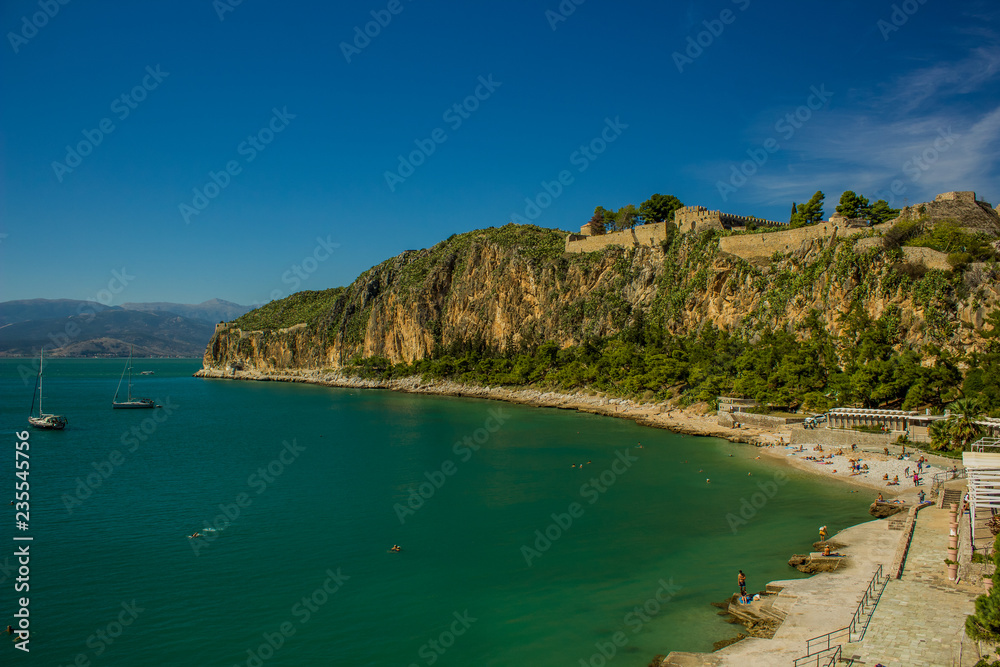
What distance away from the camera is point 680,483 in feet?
105

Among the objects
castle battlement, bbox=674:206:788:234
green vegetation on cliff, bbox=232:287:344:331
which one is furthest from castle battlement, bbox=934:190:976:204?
green vegetation on cliff, bbox=232:287:344:331

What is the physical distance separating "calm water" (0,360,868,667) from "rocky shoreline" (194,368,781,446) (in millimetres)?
3832

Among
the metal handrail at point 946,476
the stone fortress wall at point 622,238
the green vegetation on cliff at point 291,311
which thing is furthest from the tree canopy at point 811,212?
the green vegetation on cliff at point 291,311

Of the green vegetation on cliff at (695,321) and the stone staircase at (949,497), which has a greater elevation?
the green vegetation on cliff at (695,321)

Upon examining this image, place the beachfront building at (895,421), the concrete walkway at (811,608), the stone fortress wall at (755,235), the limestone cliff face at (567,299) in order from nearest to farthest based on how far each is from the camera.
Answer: the concrete walkway at (811,608), the beachfront building at (895,421), the limestone cliff face at (567,299), the stone fortress wall at (755,235)

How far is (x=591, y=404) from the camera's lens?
65.8 metres

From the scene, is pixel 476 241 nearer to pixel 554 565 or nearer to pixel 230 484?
pixel 230 484

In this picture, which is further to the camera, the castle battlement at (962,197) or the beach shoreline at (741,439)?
the castle battlement at (962,197)

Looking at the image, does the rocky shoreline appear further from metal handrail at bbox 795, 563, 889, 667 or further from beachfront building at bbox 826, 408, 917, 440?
metal handrail at bbox 795, 563, 889, 667

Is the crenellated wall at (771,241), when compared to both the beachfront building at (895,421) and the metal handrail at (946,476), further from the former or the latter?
the metal handrail at (946,476)

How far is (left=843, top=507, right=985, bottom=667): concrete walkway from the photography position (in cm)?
1251

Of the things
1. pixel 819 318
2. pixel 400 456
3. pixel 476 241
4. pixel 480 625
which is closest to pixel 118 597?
pixel 480 625

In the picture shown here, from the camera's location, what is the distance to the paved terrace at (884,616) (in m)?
12.8

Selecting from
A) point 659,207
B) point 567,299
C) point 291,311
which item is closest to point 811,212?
point 659,207
